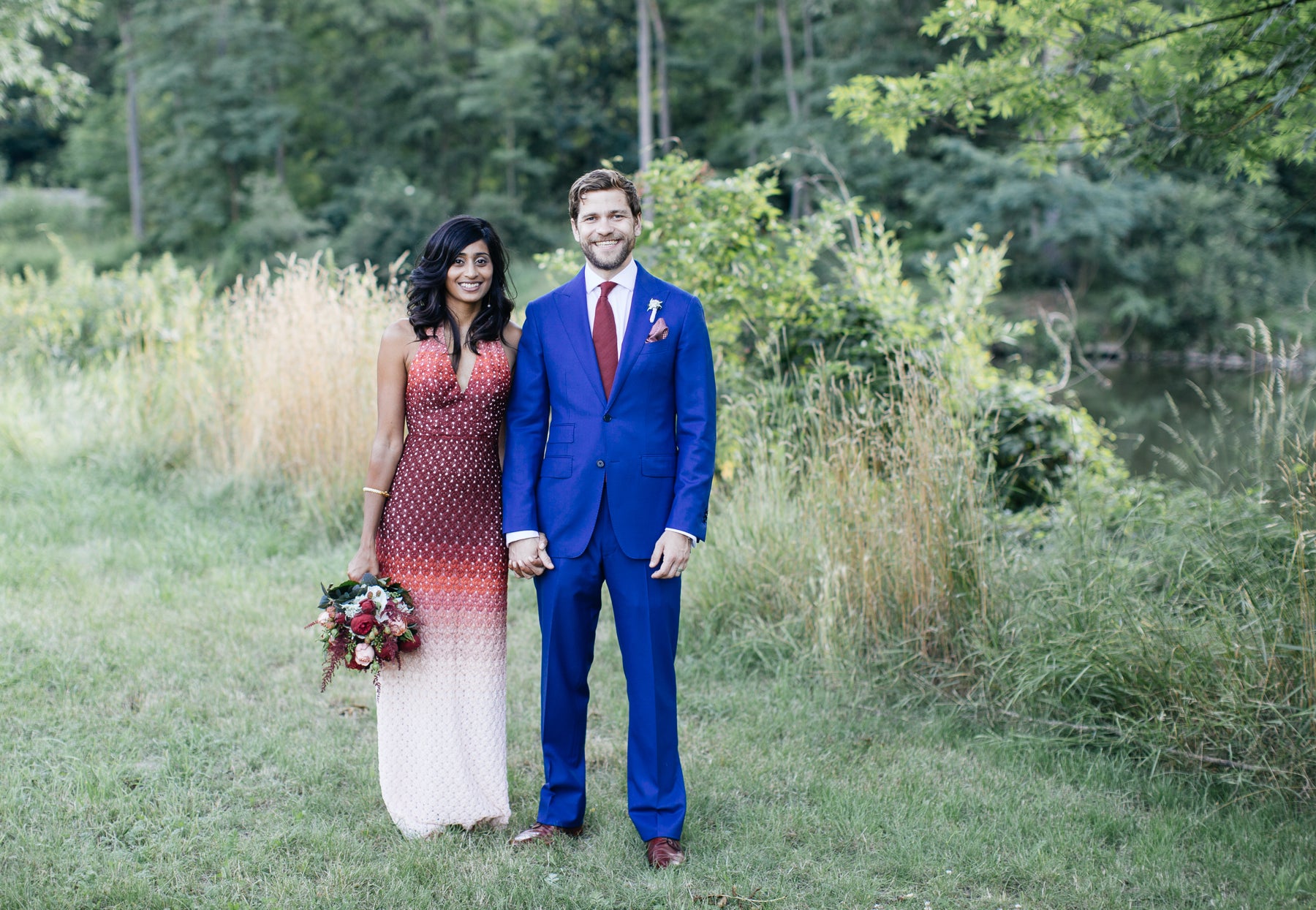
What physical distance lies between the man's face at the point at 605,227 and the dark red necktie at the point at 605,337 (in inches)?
3.9

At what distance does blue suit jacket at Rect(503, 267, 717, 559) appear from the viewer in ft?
10.2

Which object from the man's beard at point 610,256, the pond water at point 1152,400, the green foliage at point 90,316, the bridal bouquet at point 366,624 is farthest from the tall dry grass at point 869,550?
the pond water at point 1152,400

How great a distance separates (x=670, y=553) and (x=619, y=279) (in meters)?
0.85

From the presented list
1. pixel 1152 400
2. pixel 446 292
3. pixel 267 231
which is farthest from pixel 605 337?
pixel 267 231

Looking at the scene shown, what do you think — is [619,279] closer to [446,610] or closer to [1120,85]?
[446,610]

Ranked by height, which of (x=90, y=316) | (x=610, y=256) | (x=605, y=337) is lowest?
(x=605, y=337)

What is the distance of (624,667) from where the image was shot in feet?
10.8

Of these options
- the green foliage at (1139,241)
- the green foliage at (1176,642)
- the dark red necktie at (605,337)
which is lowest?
the green foliage at (1176,642)

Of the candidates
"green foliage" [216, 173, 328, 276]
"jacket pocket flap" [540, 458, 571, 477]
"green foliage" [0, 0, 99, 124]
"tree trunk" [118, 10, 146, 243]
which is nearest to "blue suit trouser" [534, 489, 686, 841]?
"jacket pocket flap" [540, 458, 571, 477]

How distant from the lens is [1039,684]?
419 cm

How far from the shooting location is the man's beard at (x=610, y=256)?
3111 mm

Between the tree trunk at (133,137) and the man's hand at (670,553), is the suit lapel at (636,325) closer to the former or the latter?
the man's hand at (670,553)

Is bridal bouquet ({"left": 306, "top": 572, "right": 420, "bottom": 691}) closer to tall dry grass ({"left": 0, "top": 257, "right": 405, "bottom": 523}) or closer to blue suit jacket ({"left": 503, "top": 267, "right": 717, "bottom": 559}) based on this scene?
blue suit jacket ({"left": 503, "top": 267, "right": 717, "bottom": 559})

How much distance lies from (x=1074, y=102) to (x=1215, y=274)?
22.3m
